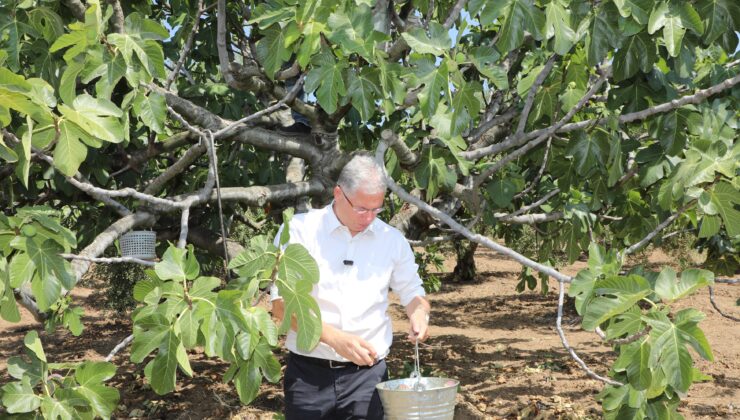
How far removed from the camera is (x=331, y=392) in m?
2.88

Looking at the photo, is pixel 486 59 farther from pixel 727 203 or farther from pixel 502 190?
pixel 502 190

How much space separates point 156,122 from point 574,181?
2331mm

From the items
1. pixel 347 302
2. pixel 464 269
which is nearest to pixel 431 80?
pixel 347 302

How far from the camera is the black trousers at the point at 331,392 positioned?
288cm

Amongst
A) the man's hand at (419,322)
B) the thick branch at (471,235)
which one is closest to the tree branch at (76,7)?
the thick branch at (471,235)

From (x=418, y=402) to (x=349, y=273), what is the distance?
0.56m

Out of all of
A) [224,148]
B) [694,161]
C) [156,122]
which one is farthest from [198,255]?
[694,161]

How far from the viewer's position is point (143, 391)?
6.34m

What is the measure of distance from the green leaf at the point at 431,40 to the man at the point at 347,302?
1.43ft

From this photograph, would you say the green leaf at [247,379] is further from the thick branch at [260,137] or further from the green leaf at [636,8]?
the thick branch at [260,137]

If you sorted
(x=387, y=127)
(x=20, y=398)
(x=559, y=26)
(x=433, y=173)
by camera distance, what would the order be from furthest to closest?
1. (x=387, y=127)
2. (x=433, y=173)
3. (x=559, y=26)
4. (x=20, y=398)

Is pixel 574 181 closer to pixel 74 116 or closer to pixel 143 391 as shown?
pixel 74 116

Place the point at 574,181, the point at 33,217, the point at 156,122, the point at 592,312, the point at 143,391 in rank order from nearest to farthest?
the point at 592,312 < the point at 33,217 < the point at 156,122 < the point at 574,181 < the point at 143,391

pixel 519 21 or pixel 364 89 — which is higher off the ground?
pixel 519 21
